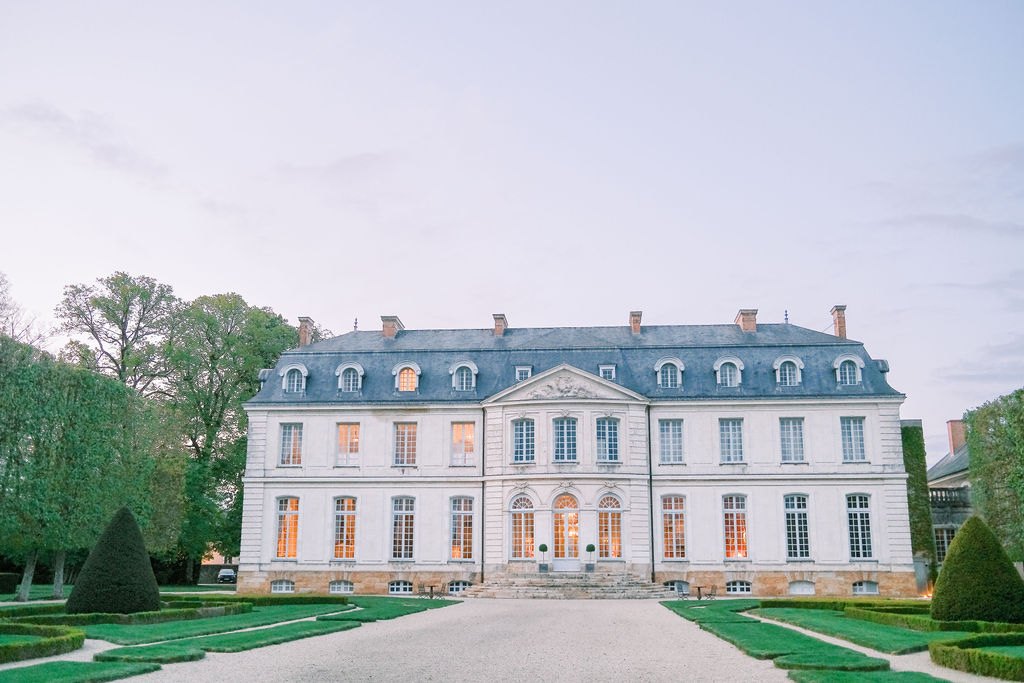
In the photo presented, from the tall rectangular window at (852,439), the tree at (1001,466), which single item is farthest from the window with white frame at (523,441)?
the tree at (1001,466)

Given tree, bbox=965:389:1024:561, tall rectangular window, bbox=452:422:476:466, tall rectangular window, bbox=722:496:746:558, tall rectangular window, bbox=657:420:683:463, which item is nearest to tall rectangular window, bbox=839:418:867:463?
tree, bbox=965:389:1024:561

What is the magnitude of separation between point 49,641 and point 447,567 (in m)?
21.3

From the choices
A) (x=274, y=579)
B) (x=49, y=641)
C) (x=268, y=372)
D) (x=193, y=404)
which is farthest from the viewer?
(x=193, y=404)

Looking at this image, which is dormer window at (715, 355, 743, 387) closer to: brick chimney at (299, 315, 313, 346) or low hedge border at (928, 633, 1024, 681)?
brick chimney at (299, 315, 313, 346)

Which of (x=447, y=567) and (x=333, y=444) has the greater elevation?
(x=333, y=444)

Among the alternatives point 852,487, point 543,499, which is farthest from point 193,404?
point 852,487

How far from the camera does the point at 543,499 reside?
33219mm

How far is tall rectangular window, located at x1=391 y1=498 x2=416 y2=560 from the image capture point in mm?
34500

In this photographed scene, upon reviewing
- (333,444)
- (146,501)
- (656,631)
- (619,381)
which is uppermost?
(619,381)

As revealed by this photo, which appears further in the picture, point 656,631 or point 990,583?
point 656,631

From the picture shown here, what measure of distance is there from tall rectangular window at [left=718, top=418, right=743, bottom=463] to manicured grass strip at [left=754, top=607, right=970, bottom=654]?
36.6 ft

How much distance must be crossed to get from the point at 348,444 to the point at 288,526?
369cm

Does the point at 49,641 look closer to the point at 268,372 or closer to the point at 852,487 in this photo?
the point at 268,372

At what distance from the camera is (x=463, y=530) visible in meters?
34.5
